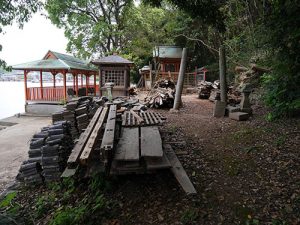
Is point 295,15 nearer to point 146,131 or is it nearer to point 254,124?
point 254,124

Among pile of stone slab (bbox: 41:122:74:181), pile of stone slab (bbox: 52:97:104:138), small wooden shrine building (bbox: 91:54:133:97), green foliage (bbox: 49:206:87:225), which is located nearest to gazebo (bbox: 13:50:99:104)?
small wooden shrine building (bbox: 91:54:133:97)

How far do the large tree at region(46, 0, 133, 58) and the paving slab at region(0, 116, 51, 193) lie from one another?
841 cm

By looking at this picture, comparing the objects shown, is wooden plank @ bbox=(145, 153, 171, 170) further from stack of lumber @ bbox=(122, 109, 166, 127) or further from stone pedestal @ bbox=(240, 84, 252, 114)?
stone pedestal @ bbox=(240, 84, 252, 114)

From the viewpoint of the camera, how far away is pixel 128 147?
3410mm

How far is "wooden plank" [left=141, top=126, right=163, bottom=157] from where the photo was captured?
3102mm

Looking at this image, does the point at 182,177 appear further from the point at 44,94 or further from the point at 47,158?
the point at 44,94

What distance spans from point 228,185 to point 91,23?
20.6 meters

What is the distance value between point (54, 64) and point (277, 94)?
51.6 feet

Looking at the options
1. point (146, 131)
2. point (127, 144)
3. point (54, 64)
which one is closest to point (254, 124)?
point (146, 131)

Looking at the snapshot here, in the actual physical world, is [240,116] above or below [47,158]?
above

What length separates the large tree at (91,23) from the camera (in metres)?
19.9

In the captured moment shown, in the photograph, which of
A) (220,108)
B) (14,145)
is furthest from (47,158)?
(14,145)

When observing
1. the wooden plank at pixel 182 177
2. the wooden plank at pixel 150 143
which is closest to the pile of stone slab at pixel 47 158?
the wooden plank at pixel 150 143

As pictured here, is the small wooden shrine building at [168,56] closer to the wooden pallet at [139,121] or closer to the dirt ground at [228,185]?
the wooden pallet at [139,121]
